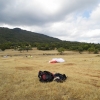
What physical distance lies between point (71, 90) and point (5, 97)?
5612 mm

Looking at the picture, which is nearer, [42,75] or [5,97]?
[5,97]

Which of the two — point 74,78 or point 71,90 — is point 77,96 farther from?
point 74,78

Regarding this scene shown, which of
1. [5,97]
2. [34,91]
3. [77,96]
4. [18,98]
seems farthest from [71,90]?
[5,97]

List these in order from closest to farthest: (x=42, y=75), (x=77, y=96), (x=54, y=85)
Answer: (x=77, y=96), (x=54, y=85), (x=42, y=75)

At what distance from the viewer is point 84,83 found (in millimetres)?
16828

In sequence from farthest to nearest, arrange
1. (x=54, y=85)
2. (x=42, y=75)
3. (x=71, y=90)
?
(x=42, y=75) < (x=54, y=85) < (x=71, y=90)

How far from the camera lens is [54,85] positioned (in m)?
15.8

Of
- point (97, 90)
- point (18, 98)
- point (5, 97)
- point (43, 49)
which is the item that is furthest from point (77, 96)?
point (43, 49)

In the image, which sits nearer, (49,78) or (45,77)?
(49,78)

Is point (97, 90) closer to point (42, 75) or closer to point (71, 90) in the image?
point (71, 90)

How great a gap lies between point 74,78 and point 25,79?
534 cm

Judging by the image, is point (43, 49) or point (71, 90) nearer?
point (71, 90)

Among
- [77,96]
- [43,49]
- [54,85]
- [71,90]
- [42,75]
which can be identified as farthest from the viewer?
[43,49]

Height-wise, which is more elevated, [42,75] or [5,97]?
[42,75]
